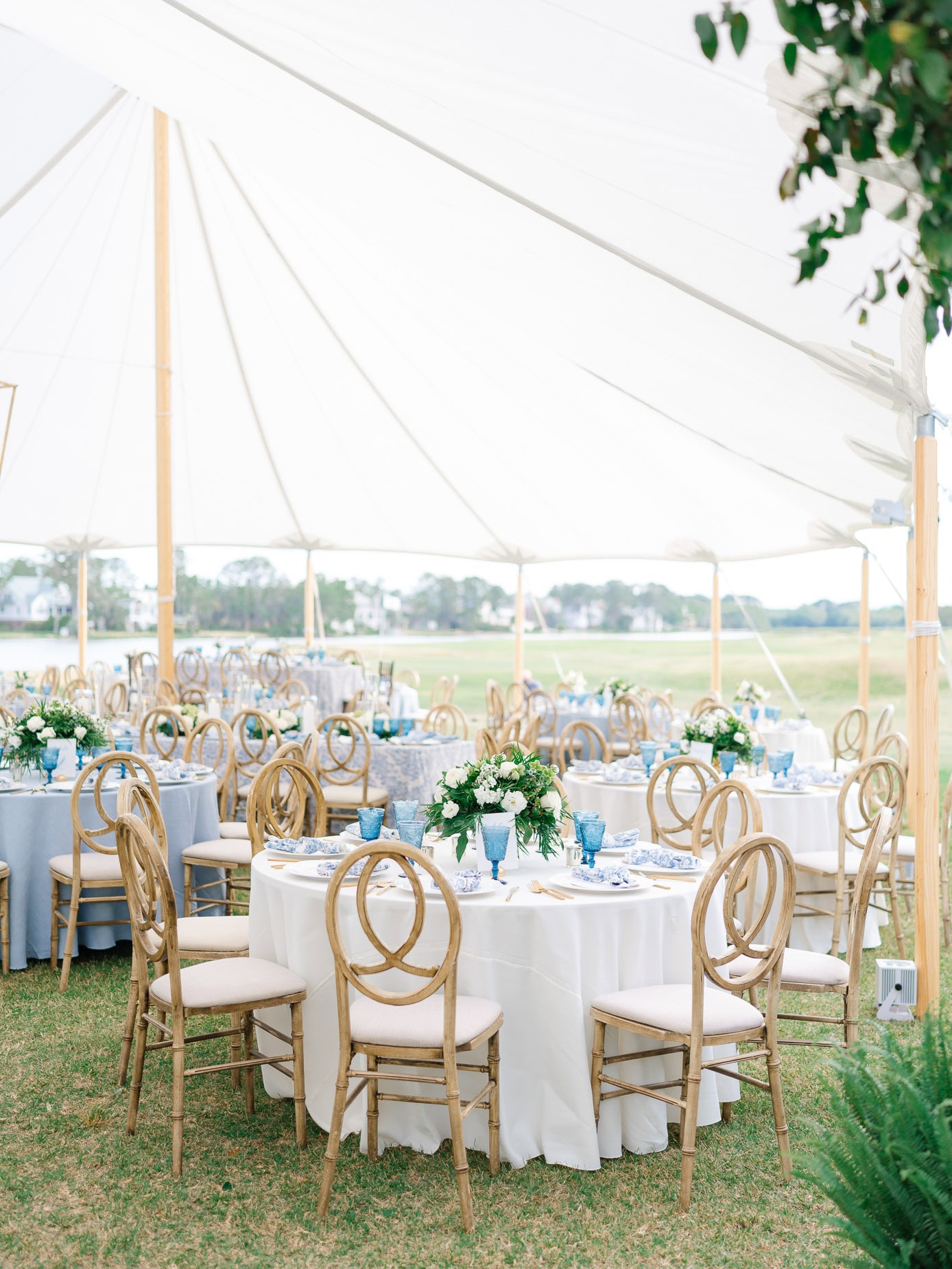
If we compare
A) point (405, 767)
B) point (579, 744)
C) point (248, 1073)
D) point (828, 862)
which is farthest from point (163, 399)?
point (248, 1073)

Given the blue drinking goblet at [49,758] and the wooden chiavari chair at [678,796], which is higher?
the blue drinking goblet at [49,758]

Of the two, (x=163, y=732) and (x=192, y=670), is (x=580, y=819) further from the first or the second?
(x=192, y=670)

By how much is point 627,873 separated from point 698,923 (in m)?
0.48

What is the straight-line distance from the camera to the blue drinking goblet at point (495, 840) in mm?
3729

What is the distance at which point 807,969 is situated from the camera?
388 centimetres

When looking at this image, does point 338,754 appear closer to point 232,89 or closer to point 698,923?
point 232,89

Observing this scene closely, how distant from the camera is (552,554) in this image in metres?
12.9

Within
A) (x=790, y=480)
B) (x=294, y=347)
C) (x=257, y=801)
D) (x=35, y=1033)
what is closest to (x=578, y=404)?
(x=790, y=480)

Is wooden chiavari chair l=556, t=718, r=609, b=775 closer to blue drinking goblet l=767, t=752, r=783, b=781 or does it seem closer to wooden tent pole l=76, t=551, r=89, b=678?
blue drinking goblet l=767, t=752, r=783, b=781

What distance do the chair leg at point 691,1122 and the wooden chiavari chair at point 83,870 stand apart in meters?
2.68

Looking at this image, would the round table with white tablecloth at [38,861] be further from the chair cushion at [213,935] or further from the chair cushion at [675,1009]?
the chair cushion at [675,1009]

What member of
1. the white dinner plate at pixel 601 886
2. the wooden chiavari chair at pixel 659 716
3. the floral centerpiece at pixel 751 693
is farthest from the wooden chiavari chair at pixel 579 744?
the white dinner plate at pixel 601 886

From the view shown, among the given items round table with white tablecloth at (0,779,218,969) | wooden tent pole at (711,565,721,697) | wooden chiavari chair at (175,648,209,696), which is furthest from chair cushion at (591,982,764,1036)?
wooden chiavari chair at (175,648,209,696)

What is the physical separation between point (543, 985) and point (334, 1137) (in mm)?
754
